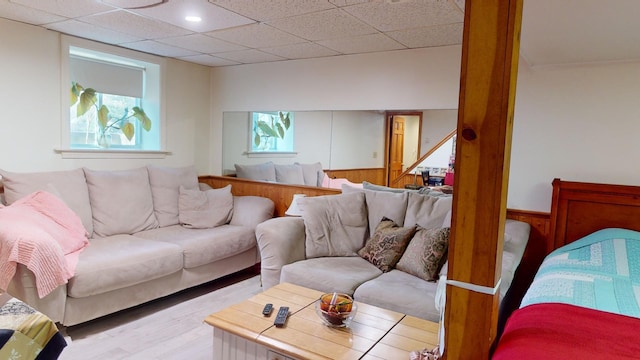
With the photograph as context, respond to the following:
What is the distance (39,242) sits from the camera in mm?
2393

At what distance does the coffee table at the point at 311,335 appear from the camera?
1689mm

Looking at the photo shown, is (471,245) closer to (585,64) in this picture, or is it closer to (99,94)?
(585,64)

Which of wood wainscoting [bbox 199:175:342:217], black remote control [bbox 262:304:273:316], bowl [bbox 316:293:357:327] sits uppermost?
wood wainscoting [bbox 199:175:342:217]

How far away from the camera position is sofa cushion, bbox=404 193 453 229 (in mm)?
2951

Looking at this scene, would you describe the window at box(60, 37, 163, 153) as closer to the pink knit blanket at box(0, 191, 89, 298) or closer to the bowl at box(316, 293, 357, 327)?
the pink knit blanket at box(0, 191, 89, 298)

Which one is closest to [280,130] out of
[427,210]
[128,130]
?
[128,130]

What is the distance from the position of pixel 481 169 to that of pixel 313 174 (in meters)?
3.02

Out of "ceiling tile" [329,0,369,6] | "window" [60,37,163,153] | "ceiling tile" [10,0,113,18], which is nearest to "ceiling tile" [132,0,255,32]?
"ceiling tile" [10,0,113,18]

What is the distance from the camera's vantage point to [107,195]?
3.52m

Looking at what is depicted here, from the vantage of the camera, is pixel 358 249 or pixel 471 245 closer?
pixel 471 245

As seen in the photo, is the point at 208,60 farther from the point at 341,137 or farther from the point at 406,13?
the point at 406,13

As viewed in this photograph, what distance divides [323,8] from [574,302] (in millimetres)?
2050

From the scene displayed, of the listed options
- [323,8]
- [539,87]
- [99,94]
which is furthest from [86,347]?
[539,87]

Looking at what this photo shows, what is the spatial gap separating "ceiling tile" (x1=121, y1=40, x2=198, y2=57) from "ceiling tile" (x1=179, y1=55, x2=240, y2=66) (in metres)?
0.14
